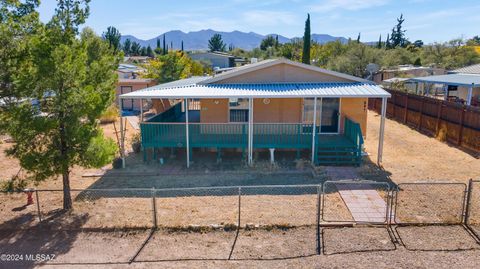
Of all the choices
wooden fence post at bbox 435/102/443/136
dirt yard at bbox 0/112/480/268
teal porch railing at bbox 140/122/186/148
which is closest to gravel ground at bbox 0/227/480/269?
dirt yard at bbox 0/112/480/268

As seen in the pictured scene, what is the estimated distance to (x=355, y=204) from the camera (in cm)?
1038

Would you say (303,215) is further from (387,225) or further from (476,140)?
(476,140)

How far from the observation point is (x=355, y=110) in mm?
15945

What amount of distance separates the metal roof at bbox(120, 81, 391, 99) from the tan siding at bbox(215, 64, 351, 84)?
0.43 meters

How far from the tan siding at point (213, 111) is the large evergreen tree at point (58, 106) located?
6.14 m

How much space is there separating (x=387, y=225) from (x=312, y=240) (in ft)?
6.81

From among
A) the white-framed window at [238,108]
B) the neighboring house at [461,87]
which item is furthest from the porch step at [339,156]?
the neighboring house at [461,87]

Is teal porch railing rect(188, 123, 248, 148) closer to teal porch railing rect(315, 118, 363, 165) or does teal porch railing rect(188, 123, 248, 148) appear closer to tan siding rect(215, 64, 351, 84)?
tan siding rect(215, 64, 351, 84)

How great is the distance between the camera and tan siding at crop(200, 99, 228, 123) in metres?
15.9

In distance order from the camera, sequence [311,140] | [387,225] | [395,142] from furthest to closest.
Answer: [395,142] → [311,140] → [387,225]

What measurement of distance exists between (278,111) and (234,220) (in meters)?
7.40

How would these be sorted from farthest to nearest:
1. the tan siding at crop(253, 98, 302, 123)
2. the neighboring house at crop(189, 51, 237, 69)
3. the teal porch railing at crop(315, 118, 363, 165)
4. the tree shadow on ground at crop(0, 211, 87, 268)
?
the neighboring house at crop(189, 51, 237, 69) → the tan siding at crop(253, 98, 302, 123) → the teal porch railing at crop(315, 118, 363, 165) → the tree shadow on ground at crop(0, 211, 87, 268)

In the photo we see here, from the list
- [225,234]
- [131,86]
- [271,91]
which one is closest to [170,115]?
[271,91]

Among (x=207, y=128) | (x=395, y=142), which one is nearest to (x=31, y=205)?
(x=207, y=128)
